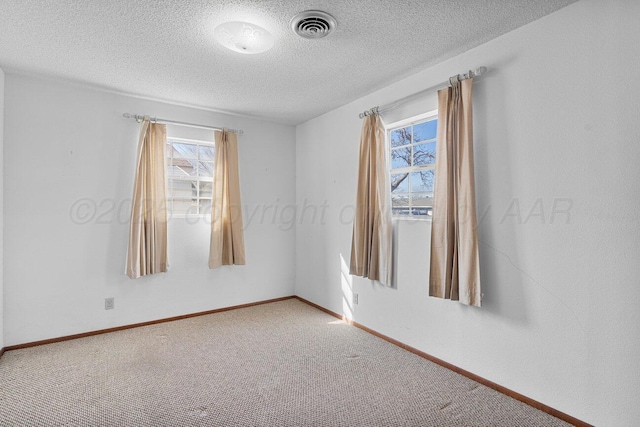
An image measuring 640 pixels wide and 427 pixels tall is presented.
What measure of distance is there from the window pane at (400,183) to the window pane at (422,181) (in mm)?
74

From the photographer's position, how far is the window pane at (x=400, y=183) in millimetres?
3086

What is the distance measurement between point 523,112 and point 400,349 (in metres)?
2.15

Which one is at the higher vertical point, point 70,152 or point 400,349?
point 70,152

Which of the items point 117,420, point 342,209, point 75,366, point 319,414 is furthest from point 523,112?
point 75,366

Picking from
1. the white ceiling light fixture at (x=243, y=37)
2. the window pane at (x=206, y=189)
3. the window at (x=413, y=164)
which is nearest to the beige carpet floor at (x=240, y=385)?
the window at (x=413, y=164)

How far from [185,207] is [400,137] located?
2.54 metres

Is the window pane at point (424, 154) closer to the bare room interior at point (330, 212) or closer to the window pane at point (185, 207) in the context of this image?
the bare room interior at point (330, 212)

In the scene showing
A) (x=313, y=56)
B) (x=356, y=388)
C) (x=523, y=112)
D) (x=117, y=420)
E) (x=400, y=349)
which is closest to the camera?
(x=117, y=420)

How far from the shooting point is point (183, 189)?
386 centimetres

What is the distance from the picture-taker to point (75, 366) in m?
2.61

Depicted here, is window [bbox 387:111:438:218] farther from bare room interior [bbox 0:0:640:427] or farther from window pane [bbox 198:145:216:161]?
window pane [bbox 198:145:216:161]

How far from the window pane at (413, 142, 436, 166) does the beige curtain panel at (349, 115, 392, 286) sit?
0.30 m

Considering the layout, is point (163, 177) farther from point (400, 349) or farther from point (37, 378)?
point (400, 349)

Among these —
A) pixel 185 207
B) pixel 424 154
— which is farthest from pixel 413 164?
pixel 185 207
